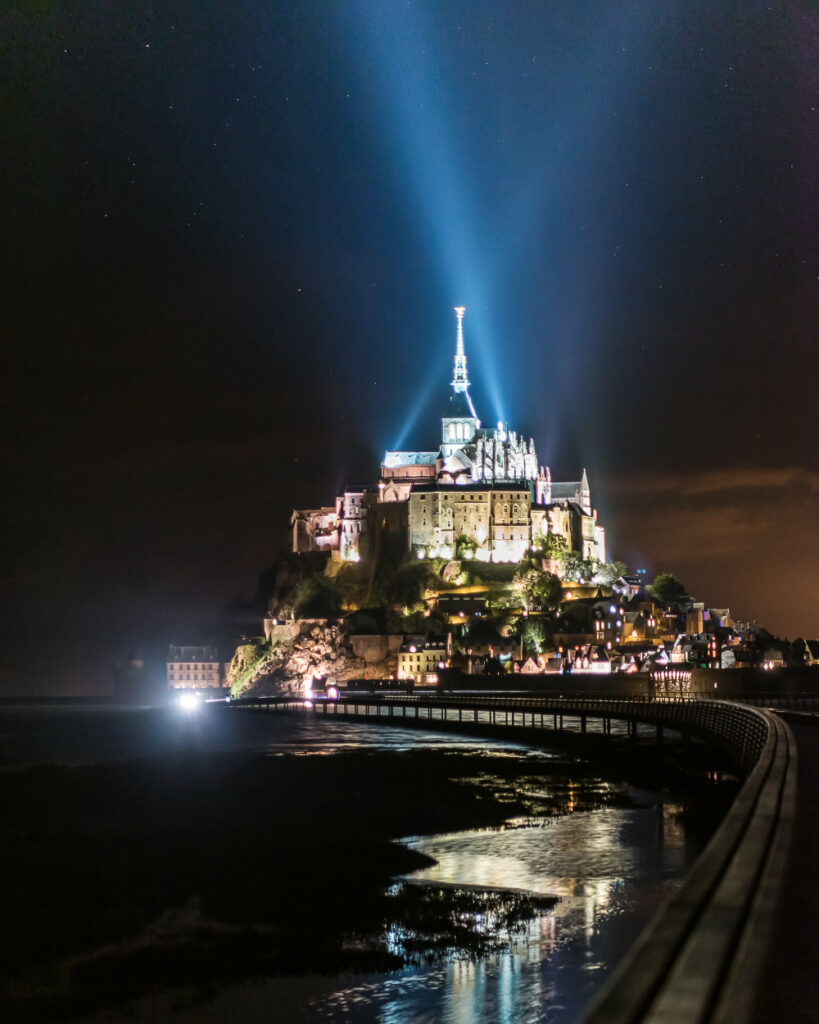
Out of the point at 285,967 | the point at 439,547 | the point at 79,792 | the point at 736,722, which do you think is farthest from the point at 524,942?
the point at 439,547

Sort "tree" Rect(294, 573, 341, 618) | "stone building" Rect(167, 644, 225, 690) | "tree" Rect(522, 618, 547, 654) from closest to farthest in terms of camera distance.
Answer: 1. "tree" Rect(522, 618, 547, 654)
2. "tree" Rect(294, 573, 341, 618)
3. "stone building" Rect(167, 644, 225, 690)

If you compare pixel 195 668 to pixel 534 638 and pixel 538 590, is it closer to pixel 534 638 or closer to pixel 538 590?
pixel 538 590

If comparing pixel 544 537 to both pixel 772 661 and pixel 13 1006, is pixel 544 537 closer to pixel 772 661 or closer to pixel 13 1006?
pixel 772 661

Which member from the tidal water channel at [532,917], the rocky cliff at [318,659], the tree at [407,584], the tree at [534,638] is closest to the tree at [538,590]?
the tree at [534,638]

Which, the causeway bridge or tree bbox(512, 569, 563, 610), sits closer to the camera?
the causeway bridge

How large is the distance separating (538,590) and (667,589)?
27701 mm

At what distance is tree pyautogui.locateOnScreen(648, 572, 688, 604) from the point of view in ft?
423

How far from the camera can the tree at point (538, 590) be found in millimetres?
107875

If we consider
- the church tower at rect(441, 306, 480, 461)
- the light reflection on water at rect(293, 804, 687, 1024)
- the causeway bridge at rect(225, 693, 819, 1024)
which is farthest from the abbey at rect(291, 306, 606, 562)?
the causeway bridge at rect(225, 693, 819, 1024)

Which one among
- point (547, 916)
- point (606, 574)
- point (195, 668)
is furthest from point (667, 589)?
point (547, 916)

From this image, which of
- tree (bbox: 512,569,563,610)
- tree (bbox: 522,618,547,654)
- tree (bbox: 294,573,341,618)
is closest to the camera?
tree (bbox: 522,618,547,654)

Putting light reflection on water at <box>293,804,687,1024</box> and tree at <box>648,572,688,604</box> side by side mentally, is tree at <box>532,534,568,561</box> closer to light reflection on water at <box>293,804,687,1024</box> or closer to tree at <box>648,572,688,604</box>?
tree at <box>648,572,688,604</box>

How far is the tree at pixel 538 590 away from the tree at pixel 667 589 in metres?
23.3

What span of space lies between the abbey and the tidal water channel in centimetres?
7362
